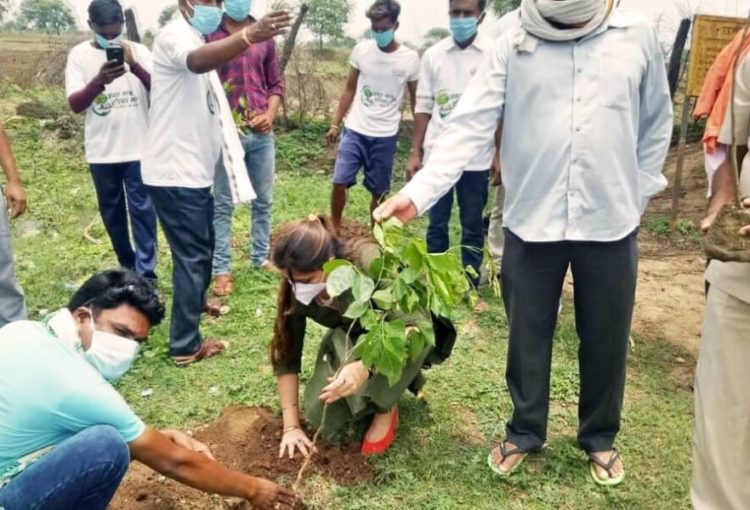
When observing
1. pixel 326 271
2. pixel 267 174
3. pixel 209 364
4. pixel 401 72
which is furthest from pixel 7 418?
pixel 401 72

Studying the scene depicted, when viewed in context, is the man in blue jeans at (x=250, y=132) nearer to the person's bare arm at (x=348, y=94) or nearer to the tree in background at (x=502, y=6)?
the person's bare arm at (x=348, y=94)

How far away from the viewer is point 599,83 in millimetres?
2221

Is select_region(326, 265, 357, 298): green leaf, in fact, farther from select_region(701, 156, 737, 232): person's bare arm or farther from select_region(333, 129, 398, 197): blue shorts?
select_region(333, 129, 398, 197): blue shorts

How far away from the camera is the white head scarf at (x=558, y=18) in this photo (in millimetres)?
2160

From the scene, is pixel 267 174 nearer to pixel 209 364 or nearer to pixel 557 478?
pixel 209 364

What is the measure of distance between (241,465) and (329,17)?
10.9 metres

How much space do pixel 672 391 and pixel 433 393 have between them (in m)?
1.18

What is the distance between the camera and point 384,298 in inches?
87.2

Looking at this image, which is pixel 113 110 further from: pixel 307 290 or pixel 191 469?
pixel 191 469

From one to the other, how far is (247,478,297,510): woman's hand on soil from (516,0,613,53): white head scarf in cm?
158

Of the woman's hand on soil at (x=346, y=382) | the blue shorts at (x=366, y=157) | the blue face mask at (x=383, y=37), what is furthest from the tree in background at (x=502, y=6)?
the woman's hand on soil at (x=346, y=382)

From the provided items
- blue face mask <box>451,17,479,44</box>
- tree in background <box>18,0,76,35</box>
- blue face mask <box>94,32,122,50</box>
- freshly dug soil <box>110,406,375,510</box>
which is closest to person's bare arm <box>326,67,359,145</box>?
blue face mask <box>451,17,479,44</box>

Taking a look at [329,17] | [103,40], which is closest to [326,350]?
[103,40]

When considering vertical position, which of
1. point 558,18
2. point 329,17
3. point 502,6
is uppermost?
point 558,18
